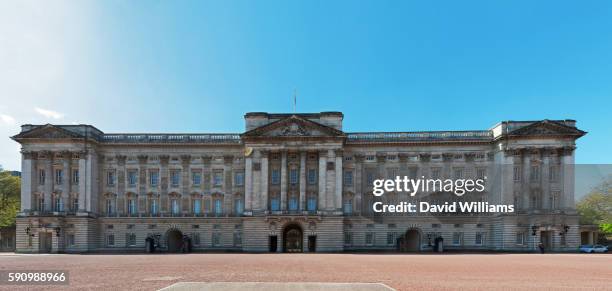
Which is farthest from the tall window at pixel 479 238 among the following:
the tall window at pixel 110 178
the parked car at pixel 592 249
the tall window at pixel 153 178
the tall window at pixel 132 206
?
the tall window at pixel 110 178

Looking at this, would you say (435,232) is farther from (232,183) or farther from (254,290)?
(254,290)

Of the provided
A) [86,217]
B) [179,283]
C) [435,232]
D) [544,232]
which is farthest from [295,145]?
[179,283]

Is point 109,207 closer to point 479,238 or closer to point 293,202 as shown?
point 293,202

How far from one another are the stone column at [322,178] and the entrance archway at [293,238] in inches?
193

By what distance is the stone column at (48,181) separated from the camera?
63156mm

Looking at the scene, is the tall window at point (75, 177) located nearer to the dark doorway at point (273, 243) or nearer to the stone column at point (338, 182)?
the dark doorway at point (273, 243)

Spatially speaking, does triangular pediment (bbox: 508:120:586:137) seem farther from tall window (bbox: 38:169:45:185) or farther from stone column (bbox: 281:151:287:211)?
tall window (bbox: 38:169:45:185)

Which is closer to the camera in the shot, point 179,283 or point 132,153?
point 179,283

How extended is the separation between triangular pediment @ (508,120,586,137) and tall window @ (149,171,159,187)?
159ft

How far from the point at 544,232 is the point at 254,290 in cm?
5334

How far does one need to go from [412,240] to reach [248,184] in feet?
81.5

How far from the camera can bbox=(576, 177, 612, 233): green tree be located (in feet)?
226

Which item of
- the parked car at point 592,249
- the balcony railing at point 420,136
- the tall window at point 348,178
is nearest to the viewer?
the parked car at point 592,249

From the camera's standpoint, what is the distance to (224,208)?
65750mm
